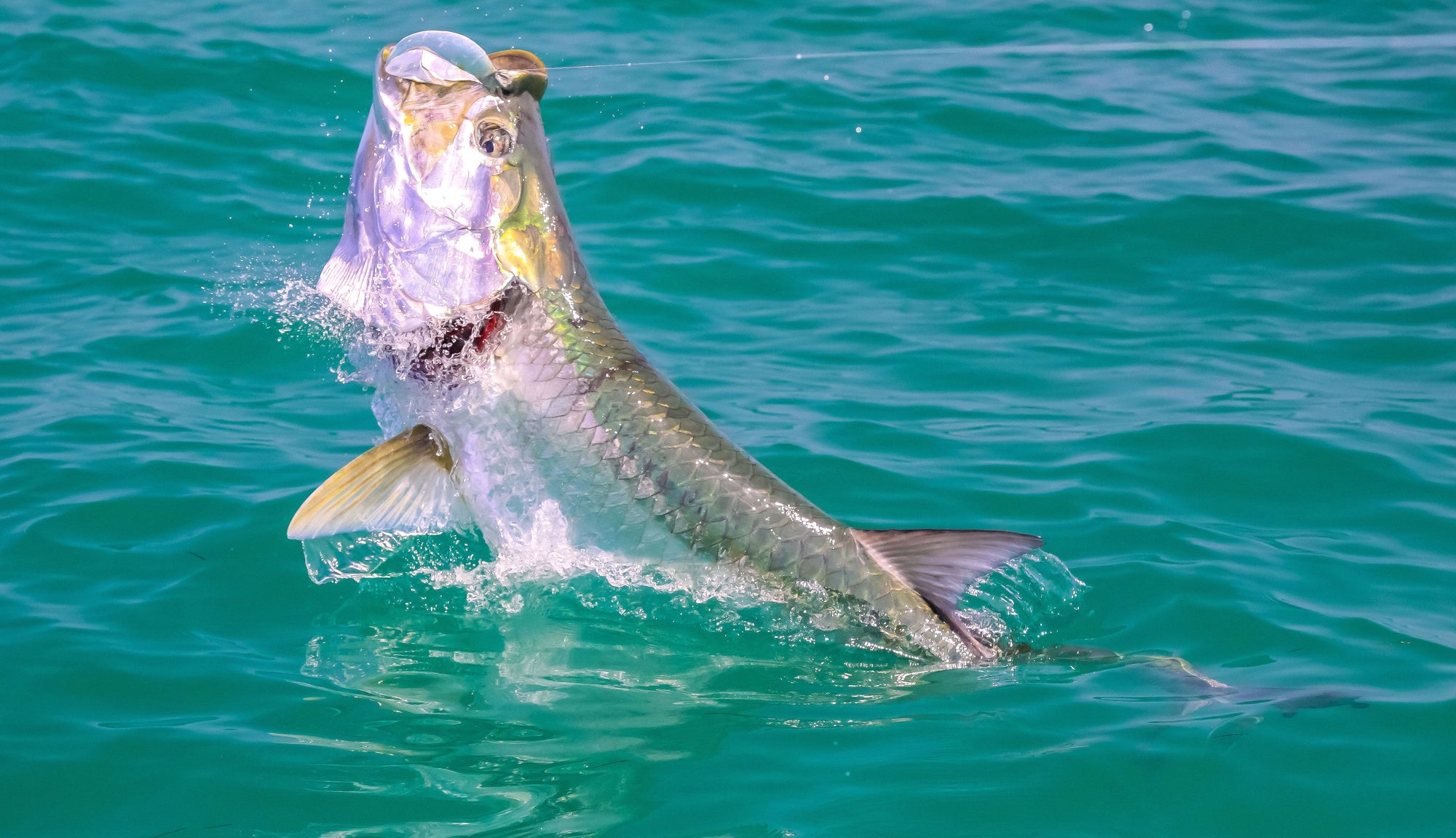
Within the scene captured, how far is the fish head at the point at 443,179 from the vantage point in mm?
3977

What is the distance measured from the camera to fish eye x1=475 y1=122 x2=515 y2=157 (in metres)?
3.99

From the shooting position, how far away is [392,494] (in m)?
4.04

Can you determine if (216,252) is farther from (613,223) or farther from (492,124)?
(492,124)

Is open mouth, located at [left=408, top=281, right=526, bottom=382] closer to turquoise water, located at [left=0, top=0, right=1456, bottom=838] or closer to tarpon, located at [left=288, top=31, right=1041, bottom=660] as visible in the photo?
tarpon, located at [left=288, top=31, right=1041, bottom=660]

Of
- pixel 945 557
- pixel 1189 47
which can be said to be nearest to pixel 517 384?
pixel 945 557

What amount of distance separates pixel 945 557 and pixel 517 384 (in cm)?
135

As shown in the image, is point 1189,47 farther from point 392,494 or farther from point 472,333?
point 392,494

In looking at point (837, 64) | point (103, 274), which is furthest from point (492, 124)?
point (837, 64)

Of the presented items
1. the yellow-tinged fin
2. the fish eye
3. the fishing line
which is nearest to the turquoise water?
the fishing line

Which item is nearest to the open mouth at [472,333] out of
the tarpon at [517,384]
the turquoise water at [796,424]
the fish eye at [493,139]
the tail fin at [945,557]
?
the tarpon at [517,384]

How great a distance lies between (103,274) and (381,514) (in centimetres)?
373

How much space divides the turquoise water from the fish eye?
4.11 feet

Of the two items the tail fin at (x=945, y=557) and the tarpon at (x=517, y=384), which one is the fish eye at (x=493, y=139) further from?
the tail fin at (x=945, y=557)

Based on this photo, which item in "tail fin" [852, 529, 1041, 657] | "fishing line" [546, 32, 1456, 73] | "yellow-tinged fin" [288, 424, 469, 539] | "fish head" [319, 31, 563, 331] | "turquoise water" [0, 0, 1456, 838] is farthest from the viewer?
"fishing line" [546, 32, 1456, 73]
